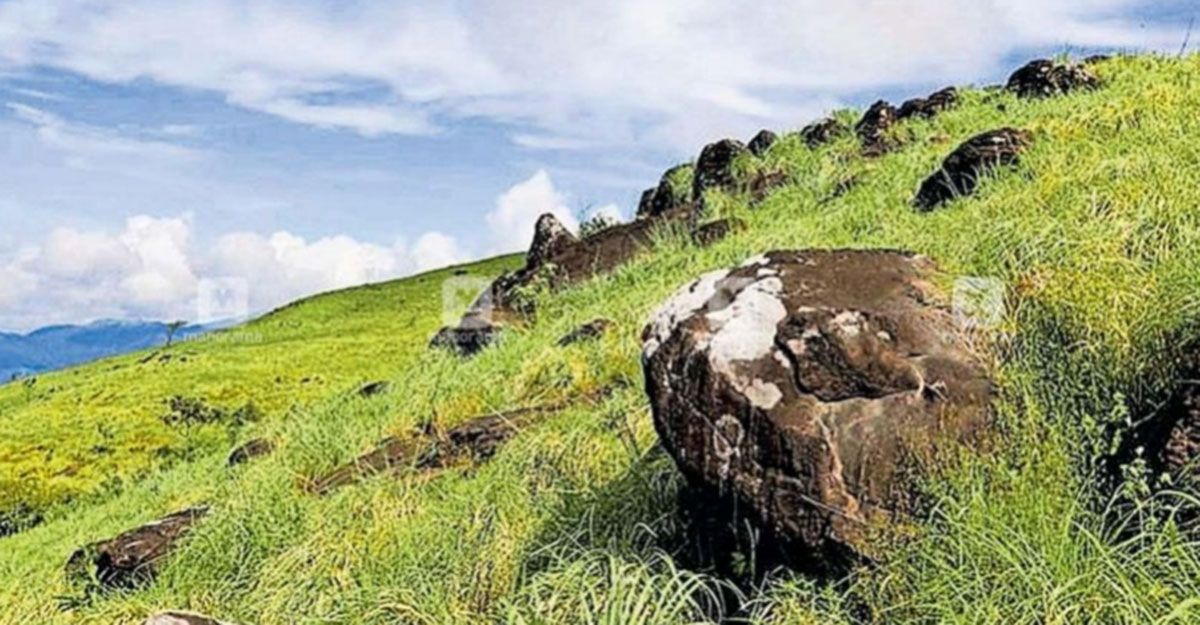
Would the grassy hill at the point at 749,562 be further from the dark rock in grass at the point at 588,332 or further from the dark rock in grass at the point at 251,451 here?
the dark rock in grass at the point at 251,451

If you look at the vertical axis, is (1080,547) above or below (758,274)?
below

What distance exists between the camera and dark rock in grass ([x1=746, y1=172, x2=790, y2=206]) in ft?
66.3

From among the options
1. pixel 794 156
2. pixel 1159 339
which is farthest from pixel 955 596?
pixel 794 156

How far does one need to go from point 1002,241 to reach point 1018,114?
1056cm

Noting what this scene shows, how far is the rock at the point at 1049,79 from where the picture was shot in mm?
19281

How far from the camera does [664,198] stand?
23.9 metres

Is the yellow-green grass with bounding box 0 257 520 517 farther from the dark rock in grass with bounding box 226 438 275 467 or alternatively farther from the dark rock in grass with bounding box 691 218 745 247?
the dark rock in grass with bounding box 691 218 745 247

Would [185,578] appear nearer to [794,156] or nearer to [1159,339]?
[1159,339]

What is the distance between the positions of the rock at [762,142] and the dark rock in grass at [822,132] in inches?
23.0

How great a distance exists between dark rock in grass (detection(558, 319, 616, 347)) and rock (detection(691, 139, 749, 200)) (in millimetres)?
9074

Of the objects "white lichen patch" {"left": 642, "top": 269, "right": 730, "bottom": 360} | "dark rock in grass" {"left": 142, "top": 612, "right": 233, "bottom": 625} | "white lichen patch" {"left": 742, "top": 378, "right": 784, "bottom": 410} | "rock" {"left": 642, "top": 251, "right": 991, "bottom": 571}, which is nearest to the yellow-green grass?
"white lichen patch" {"left": 642, "top": 269, "right": 730, "bottom": 360}

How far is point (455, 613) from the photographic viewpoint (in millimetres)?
6305

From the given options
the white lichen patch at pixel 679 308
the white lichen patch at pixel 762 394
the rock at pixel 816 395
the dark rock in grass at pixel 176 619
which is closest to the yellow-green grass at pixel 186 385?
the white lichen patch at pixel 679 308

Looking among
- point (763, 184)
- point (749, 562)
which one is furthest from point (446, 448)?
point (763, 184)
